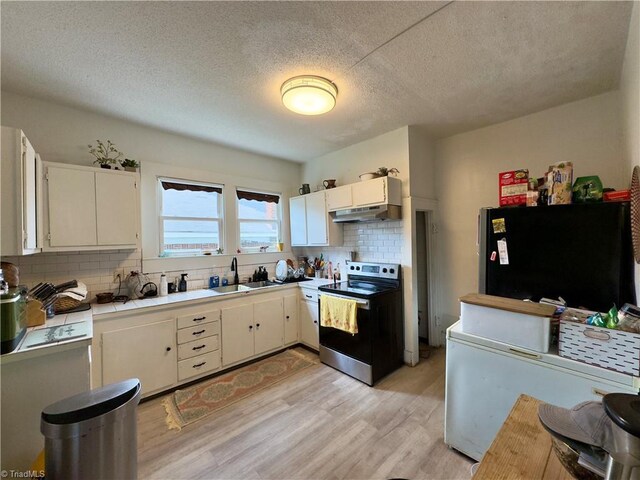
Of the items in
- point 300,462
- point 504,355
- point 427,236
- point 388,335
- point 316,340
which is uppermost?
point 427,236

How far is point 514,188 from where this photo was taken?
6.92 ft

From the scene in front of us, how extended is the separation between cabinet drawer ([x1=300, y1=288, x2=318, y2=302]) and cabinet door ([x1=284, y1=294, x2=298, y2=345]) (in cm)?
11

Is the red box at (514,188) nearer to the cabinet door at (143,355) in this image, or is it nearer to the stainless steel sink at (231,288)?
the stainless steel sink at (231,288)

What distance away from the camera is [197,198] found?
343 centimetres

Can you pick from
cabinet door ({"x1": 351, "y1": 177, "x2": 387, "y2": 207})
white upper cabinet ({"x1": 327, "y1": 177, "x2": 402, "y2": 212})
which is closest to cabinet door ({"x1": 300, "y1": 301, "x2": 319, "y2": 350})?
white upper cabinet ({"x1": 327, "y1": 177, "x2": 402, "y2": 212})

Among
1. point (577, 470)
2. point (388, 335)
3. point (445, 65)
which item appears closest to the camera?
point (577, 470)

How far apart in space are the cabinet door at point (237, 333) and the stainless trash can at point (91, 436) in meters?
1.51

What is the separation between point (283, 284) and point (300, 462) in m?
1.98

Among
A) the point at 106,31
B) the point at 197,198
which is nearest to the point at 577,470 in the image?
the point at 106,31

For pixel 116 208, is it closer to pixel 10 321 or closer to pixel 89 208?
pixel 89 208

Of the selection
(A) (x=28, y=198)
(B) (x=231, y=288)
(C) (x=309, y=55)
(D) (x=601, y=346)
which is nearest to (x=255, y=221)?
(B) (x=231, y=288)

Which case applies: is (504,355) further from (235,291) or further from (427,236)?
(235,291)

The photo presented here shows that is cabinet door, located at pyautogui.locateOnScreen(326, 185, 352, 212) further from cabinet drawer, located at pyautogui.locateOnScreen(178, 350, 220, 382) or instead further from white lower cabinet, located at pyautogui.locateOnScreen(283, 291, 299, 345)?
cabinet drawer, located at pyautogui.locateOnScreen(178, 350, 220, 382)

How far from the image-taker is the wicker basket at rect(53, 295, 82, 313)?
214 cm
